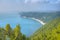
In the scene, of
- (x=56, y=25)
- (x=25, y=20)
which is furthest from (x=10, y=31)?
(x=56, y=25)

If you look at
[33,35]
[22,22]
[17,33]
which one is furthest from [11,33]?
[33,35]

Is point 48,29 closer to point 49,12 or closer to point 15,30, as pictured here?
point 49,12

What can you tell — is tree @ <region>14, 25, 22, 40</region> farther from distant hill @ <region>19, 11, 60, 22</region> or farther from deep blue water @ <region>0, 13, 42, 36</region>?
distant hill @ <region>19, 11, 60, 22</region>

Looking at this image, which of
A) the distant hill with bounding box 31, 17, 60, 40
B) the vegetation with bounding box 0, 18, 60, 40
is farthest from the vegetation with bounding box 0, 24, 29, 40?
the distant hill with bounding box 31, 17, 60, 40

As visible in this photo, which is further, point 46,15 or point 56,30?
point 46,15

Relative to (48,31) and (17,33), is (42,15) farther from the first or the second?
(17,33)

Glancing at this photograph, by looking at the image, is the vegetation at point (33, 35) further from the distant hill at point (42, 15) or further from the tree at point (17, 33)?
the distant hill at point (42, 15)

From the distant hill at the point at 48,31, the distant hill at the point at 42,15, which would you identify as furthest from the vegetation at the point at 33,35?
the distant hill at the point at 42,15
